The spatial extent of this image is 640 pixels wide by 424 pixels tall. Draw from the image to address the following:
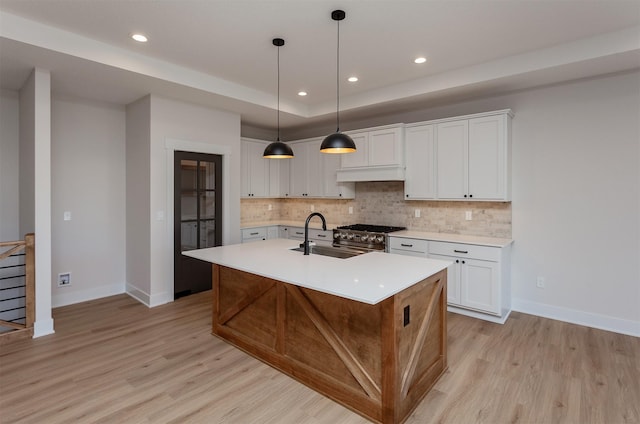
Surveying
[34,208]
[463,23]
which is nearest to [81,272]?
[34,208]

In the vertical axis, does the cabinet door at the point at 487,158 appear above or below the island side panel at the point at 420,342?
above

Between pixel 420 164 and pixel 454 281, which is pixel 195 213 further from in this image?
pixel 454 281

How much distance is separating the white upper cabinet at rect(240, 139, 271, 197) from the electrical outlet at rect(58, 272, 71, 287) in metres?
2.58

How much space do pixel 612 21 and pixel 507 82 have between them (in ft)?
3.29

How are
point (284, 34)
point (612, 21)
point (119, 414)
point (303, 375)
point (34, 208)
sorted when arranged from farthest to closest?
1. point (34, 208)
2. point (284, 34)
3. point (612, 21)
4. point (303, 375)
5. point (119, 414)

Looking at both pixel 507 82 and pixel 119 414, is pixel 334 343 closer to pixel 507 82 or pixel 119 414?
pixel 119 414

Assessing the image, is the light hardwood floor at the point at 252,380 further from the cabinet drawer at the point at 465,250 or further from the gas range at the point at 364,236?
the gas range at the point at 364,236

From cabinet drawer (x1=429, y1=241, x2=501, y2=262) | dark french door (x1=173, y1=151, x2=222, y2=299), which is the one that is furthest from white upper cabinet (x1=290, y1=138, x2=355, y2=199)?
cabinet drawer (x1=429, y1=241, x2=501, y2=262)

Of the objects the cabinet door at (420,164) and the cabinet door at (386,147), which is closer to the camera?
the cabinet door at (420,164)

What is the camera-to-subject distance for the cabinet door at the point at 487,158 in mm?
3910

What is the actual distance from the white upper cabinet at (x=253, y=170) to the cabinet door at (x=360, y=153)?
161 centimetres

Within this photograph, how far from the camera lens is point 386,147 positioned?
187 inches

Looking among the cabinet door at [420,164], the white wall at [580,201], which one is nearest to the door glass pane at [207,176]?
the cabinet door at [420,164]

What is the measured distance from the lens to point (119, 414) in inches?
88.0
